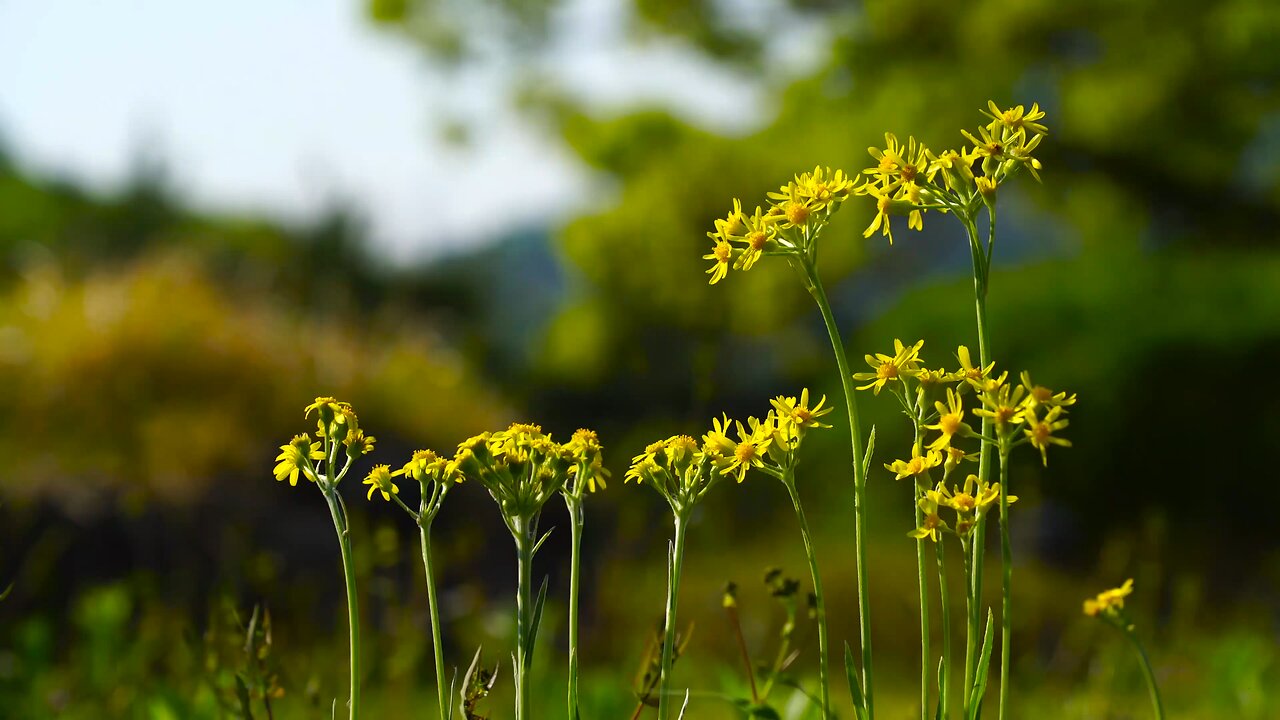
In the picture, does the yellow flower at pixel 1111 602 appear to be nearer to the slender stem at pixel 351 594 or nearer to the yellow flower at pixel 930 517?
the yellow flower at pixel 930 517

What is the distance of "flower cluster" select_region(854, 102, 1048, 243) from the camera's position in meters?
1.31

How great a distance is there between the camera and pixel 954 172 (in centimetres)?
134

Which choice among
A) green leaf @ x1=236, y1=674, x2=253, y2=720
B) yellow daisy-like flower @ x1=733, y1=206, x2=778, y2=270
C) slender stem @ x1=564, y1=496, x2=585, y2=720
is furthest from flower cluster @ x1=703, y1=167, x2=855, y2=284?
green leaf @ x1=236, y1=674, x2=253, y2=720

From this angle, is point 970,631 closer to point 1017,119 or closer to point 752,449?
point 752,449

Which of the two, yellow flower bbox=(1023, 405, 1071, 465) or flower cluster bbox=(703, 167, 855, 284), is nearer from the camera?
yellow flower bbox=(1023, 405, 1071, 465)

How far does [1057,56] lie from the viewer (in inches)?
481

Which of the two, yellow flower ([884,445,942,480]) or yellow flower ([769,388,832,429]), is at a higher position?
yellow flower ([769,388,832,429])

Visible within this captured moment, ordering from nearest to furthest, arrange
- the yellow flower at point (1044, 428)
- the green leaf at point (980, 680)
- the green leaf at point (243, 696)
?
the yellow flower at point (1044, 428) → the green leaf at point (980, 680) → the green leaf at point (243, 696)

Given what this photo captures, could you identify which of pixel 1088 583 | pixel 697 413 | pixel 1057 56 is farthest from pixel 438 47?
pixel 697 413

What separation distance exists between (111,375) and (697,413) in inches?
178

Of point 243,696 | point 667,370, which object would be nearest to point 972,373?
point 243,696

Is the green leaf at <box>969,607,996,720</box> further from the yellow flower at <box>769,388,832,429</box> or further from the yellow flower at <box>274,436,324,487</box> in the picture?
the yellow flower at <box>274,436,324,487</box>

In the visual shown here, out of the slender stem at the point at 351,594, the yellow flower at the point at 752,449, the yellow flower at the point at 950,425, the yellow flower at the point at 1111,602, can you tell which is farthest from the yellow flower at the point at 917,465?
the slender stem at the point at 351,594

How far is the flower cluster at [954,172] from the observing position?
131cm
